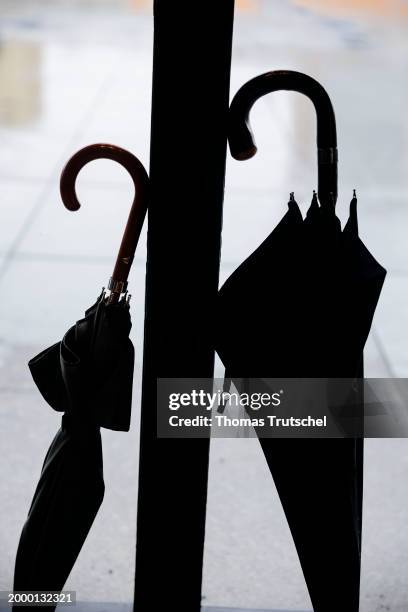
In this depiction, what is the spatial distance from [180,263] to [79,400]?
0.82 ft

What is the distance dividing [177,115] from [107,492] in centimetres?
134

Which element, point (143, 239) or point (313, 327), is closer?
point (313, 327)

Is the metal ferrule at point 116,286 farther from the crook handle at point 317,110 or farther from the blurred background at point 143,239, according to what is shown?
the blurred background at point 143,239

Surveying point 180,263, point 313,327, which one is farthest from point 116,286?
point 313,327

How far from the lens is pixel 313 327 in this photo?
1235mm

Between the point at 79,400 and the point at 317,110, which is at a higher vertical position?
the point at 317,110

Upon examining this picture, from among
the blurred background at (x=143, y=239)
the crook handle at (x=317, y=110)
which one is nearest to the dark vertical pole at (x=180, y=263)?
the crook handle at (x=317, y=110)

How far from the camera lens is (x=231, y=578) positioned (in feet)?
6.43

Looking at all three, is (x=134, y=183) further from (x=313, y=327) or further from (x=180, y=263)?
(x=313, y=327)

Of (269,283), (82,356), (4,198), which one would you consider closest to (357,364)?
(269,283)

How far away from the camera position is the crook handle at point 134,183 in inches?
48.0

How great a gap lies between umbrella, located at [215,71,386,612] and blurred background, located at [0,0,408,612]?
2.03ft

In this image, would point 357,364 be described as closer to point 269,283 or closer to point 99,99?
point 269,283

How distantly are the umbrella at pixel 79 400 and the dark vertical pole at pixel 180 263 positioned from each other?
4 cm
